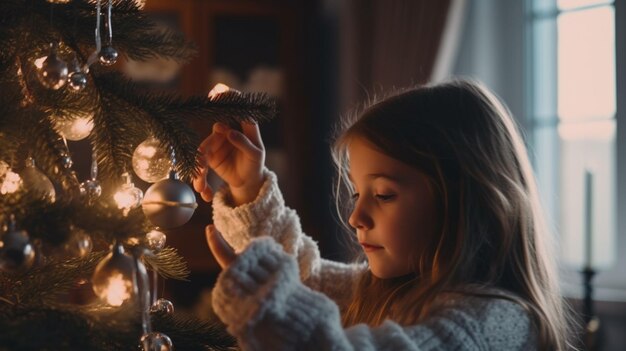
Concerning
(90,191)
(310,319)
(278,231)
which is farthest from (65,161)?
(278,231)

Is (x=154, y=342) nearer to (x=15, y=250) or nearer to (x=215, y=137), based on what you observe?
(x=15, y=250)

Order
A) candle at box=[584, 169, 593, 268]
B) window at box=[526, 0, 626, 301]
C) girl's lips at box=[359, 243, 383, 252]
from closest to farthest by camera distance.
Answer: girl's lips at box=[359, 243, 383, 252] → candle at box=[584, 169, 593, 268] → window at box=[526, 0, 626, 301]

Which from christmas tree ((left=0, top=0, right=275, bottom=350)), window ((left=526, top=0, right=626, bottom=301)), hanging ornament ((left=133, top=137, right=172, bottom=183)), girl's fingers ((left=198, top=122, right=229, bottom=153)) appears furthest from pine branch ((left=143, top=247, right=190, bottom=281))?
window ((left=526, top=0, right=626, bottom=301))

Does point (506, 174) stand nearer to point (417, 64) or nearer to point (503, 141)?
point (503, 141)

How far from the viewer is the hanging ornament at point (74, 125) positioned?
0.73 metres

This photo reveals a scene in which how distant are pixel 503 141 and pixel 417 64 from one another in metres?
1.54

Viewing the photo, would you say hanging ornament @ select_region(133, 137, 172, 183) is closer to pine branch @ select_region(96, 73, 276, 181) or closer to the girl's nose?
pine branch @ select_region(96, 73, 276, 181)

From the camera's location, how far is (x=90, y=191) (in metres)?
0.71

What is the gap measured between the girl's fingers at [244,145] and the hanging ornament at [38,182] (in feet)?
1.30

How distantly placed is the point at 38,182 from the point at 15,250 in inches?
3.2

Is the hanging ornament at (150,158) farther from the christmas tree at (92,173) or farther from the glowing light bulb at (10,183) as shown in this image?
the glowing light bulb at (10,183)

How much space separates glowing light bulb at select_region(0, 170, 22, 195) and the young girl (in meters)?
0.30

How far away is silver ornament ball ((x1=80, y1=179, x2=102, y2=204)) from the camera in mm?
703

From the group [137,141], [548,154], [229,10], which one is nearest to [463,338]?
[137,141]
